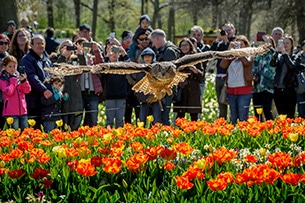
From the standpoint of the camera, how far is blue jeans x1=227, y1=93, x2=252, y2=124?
7945 millimetres

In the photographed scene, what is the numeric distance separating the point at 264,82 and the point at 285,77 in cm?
40

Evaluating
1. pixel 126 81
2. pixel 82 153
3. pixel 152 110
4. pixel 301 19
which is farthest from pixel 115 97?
pixel 301 19

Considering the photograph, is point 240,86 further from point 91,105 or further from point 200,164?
point 200,164

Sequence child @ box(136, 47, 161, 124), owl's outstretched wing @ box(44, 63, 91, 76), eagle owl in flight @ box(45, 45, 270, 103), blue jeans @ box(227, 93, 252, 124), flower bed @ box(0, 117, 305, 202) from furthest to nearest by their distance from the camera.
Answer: blue jeans @ box(227, 93, 252, 124) → child @ box(136, 47, 161, 124) → eagle owl in flight @ box(45, 45, 270, 103) → owl's outstretched wing @ box(44, 63, 91, 76) → flower bed @ box(0, 117, 305, 202)

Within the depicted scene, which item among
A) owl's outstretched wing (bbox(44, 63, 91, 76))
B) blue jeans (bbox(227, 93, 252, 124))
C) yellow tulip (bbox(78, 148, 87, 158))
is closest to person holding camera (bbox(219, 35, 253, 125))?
blue jeans (bbox(227, 93, 252, 124))

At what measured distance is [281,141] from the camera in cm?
496

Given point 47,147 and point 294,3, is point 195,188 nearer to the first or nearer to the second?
point 47,147

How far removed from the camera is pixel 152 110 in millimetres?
7598

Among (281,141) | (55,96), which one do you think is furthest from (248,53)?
(55,96)

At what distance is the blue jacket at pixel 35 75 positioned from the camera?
688 cm

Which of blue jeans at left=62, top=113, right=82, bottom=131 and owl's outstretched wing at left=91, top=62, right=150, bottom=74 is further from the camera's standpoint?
blue jeans at left=62, top=113, right=82, bottom=131

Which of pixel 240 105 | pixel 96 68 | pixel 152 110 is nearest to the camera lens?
pixel 96 68

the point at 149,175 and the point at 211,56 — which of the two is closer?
the point at 149,175

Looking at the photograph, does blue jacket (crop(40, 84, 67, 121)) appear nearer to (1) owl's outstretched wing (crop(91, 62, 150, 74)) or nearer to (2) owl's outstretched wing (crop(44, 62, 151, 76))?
(2) owl's outstretched wing (crop(44, 62, 151, 76))
